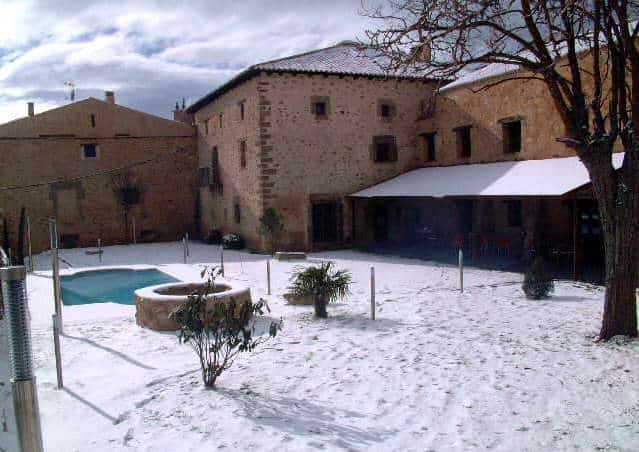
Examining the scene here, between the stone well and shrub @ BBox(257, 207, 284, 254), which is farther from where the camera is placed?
shrub @ BBox(257, 207, 284, 254)

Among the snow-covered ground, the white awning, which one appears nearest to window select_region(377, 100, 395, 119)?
the white awning

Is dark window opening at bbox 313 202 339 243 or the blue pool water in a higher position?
dark window opening at bbox 313 202 339 243

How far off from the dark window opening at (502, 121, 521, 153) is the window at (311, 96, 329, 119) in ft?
20.4

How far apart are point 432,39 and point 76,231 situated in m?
20.6

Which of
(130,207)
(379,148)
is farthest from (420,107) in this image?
(130,207)

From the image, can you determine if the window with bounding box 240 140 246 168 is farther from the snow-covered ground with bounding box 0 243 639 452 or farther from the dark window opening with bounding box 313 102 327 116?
the snow-covered ground with bounding box 0 243 639 452

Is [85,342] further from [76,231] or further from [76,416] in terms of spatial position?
[76,231]

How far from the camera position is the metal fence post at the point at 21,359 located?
263 centimetres

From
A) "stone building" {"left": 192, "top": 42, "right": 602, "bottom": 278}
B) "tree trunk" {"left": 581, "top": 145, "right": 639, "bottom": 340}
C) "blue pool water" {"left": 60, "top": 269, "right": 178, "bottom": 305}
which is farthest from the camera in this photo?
"stone building" {"left": 192, "top": 42, "right": 602, "bottom": 278}

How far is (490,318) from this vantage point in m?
8.40

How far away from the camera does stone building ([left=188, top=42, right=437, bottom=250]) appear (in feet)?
62.6

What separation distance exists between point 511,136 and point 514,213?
8.34 feet

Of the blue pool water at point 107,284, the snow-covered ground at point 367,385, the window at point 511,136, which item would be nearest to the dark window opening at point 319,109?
the window at point 511,136

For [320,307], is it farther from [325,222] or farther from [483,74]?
[483,74]
